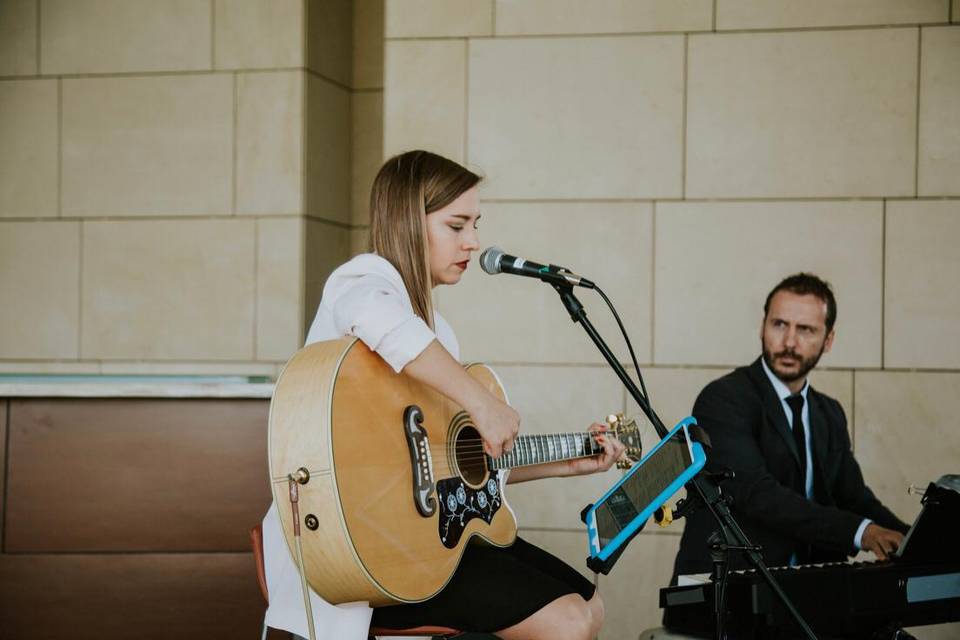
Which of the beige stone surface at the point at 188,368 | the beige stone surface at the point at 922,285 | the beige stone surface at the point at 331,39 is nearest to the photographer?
the beige stone surface at the point at 922,285

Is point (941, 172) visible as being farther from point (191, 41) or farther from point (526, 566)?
point (191, 41)

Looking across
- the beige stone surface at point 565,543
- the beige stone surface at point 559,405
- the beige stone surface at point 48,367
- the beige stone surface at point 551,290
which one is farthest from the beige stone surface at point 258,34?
the beige stone surface at point 565,543

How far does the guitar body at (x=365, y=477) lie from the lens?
1.81m

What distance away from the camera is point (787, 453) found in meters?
2.79

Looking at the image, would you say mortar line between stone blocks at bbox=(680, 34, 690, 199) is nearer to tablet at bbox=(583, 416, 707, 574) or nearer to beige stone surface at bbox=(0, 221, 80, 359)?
tablet at bbox=(583, 416, 707, 574)

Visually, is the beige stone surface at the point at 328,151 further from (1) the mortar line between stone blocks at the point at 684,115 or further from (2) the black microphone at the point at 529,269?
(2) the black microphone at the point at 529,269

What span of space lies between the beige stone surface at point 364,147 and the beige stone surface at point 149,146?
678mm

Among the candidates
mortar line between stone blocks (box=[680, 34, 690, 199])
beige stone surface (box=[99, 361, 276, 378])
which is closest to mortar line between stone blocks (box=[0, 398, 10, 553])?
beige stone surface (box=[99, 361, 276, 378])

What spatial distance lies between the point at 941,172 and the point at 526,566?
2.75m

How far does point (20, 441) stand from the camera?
10.5ft

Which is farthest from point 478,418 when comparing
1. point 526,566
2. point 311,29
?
point 311,29

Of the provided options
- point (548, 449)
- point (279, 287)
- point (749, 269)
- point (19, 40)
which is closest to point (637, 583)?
point (749, 269)

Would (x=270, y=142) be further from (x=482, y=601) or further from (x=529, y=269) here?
(x=482, y=601)

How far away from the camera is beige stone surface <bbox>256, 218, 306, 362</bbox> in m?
4.43
